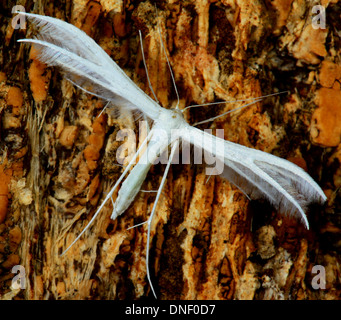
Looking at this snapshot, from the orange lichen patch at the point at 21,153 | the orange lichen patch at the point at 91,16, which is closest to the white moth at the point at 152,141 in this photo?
the orange lichen patch at the point at 91,16

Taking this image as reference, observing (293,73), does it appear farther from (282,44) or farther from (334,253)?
(334,253)

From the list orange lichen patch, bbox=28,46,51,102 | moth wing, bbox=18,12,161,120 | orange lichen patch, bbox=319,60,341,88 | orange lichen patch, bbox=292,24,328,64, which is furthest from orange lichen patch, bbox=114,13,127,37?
orange lichen patch, bbox=319,60,341,88

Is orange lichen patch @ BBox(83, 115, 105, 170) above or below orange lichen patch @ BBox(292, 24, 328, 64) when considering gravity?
below

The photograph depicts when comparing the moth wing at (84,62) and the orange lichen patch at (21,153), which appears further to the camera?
the orange lichen patch at (21,153)

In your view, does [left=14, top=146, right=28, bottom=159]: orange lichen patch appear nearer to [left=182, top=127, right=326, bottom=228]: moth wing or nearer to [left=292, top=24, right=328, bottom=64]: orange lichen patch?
[left=182, top=127, right=326, bottom=228]: moth wing

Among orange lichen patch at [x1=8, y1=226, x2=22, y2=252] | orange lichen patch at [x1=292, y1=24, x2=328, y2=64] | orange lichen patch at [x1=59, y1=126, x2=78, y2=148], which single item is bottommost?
Answer: orange lichen patch at [x1=8, y1=226, x2=22, y2=252]

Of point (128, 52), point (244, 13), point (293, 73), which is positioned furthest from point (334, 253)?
point (128, 52)

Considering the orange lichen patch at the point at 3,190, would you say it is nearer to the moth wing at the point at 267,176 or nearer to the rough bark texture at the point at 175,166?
the rough bark texture at the point at 175,166

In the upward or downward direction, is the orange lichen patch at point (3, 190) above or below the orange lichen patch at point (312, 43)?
below
